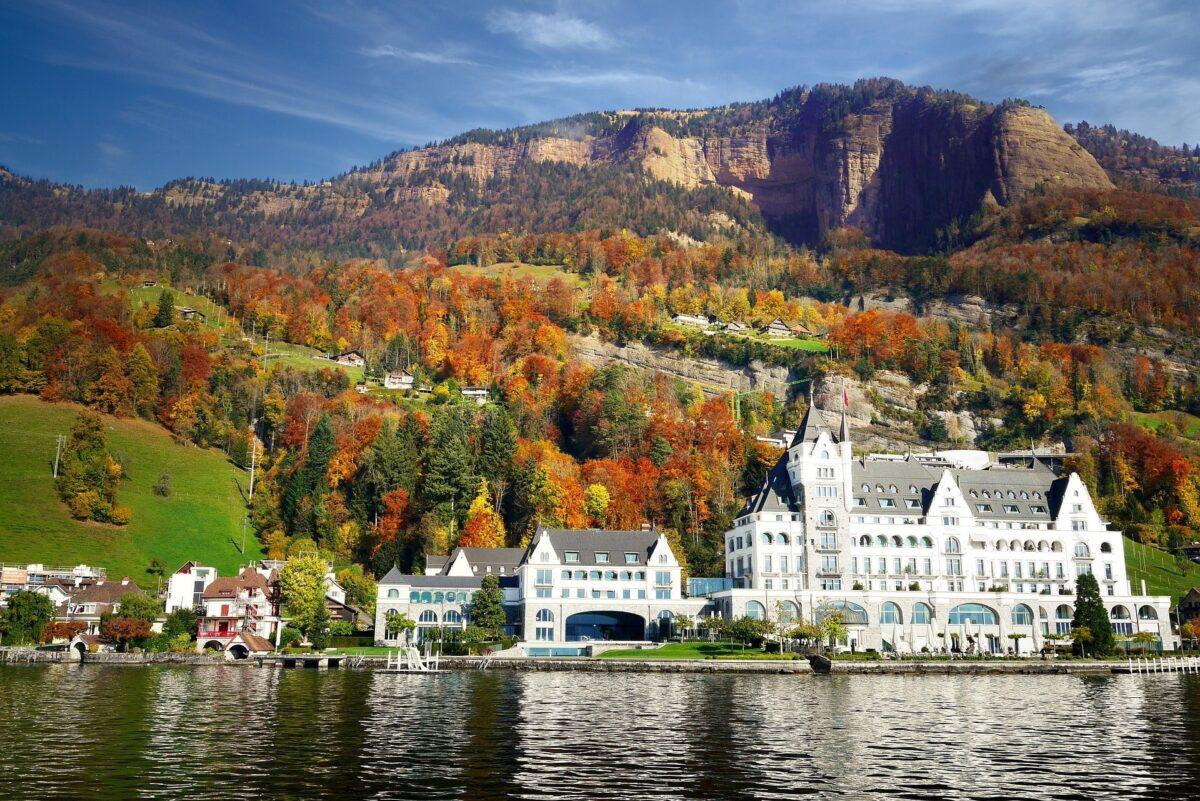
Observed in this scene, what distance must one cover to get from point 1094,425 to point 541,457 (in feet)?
271

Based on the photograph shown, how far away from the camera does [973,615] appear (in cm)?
10638

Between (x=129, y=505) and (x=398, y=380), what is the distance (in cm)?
5631

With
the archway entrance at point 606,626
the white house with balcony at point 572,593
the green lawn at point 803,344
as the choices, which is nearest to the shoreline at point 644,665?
the white house with balcony at point 572,593

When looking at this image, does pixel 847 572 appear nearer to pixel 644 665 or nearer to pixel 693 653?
pixel 693 653

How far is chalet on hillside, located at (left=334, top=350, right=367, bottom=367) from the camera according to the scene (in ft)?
587

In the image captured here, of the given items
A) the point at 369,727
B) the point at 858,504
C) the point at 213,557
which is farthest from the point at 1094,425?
the point at 369,727

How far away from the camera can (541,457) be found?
430ft

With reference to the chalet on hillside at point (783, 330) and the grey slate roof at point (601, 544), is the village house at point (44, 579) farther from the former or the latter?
the chalet on hillside at point (783, 330)

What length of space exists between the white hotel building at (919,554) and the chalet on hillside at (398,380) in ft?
247

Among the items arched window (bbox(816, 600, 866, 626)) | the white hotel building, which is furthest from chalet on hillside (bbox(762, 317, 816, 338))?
arched window (bbox(816, 600, 866, 626))

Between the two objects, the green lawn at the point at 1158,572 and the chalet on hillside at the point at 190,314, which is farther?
the chalet on hillside at the point at 190,314

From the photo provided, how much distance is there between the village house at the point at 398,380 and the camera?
170m

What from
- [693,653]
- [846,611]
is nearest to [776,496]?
[846,611]

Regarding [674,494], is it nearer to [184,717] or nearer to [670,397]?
[670,397]
